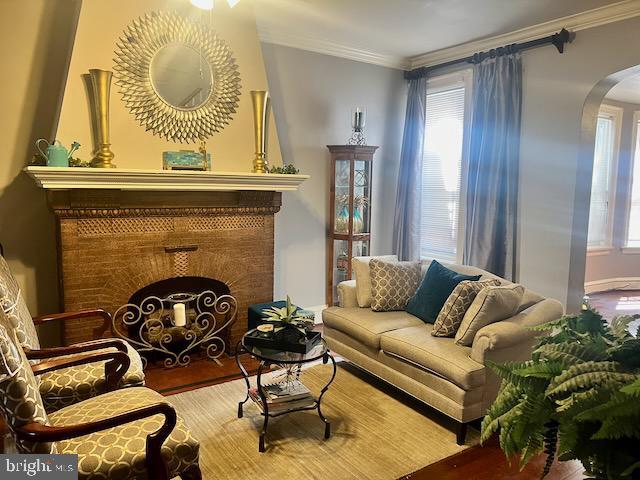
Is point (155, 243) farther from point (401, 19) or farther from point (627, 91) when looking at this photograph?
point (627, 91)

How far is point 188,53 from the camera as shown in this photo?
12.0 ft

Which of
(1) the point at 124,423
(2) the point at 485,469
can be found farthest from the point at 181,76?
(2) the point at 485,469

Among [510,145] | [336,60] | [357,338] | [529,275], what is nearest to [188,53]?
[336,60]

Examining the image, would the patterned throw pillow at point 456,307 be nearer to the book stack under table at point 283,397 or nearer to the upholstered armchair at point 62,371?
the book stack under table at point 283,397

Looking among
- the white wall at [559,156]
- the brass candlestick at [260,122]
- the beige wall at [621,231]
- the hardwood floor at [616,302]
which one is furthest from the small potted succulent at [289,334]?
the beige wall at [621,231]

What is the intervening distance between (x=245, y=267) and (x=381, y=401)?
165 cm

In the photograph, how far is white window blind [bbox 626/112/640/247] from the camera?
6.79 m

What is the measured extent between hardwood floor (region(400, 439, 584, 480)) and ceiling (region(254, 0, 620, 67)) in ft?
10.3

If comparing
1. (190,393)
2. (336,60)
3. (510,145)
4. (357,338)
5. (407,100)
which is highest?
(336,60)

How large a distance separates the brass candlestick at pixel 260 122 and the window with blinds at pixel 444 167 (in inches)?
82.7

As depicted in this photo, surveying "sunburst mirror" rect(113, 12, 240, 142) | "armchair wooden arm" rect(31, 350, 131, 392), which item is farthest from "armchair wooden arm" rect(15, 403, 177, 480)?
"sunburst mirror" rect(113, 12, 240, 142)

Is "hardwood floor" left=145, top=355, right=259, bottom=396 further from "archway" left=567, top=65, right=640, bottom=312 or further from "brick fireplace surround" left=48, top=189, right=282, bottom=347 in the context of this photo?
"archway" left=567, top=65, right=640, bottom=312

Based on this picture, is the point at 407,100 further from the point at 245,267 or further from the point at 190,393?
the point at 190,393

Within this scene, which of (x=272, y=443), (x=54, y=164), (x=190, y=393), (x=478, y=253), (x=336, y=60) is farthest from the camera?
(x=336, y=60)
